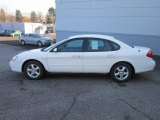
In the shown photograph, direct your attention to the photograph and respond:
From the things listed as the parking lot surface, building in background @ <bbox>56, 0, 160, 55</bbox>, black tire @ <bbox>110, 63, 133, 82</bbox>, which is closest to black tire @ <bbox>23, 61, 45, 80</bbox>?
the parking lot surface

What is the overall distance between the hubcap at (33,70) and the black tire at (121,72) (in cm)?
237

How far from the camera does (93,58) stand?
7.98 m

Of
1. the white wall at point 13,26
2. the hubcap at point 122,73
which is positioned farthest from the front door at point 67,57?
the white wall at point 13,26

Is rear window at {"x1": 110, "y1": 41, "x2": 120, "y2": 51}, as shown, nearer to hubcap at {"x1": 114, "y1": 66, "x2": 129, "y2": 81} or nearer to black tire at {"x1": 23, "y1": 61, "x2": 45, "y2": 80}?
hubcap at {"x1": 114, "y1": 66, "x2": 129, "y2": 81}

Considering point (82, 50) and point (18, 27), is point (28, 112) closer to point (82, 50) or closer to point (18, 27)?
point (82, 50)

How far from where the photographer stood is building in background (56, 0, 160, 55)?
1446 centimetres

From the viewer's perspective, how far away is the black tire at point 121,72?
26.3ft

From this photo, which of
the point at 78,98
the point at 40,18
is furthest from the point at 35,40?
the point at 40,18

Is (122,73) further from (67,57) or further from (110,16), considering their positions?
(110,16)

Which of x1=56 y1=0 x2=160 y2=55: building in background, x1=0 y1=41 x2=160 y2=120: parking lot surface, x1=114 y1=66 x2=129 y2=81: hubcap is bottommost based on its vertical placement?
x1=0 y1=41 x2=160 y2=120: parking lot surface

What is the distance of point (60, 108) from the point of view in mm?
5562

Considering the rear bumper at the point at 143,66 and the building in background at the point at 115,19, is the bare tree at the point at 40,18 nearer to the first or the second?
the building in background at the point at 115,19

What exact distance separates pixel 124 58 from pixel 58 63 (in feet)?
6.73

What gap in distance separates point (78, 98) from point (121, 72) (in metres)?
2.26
